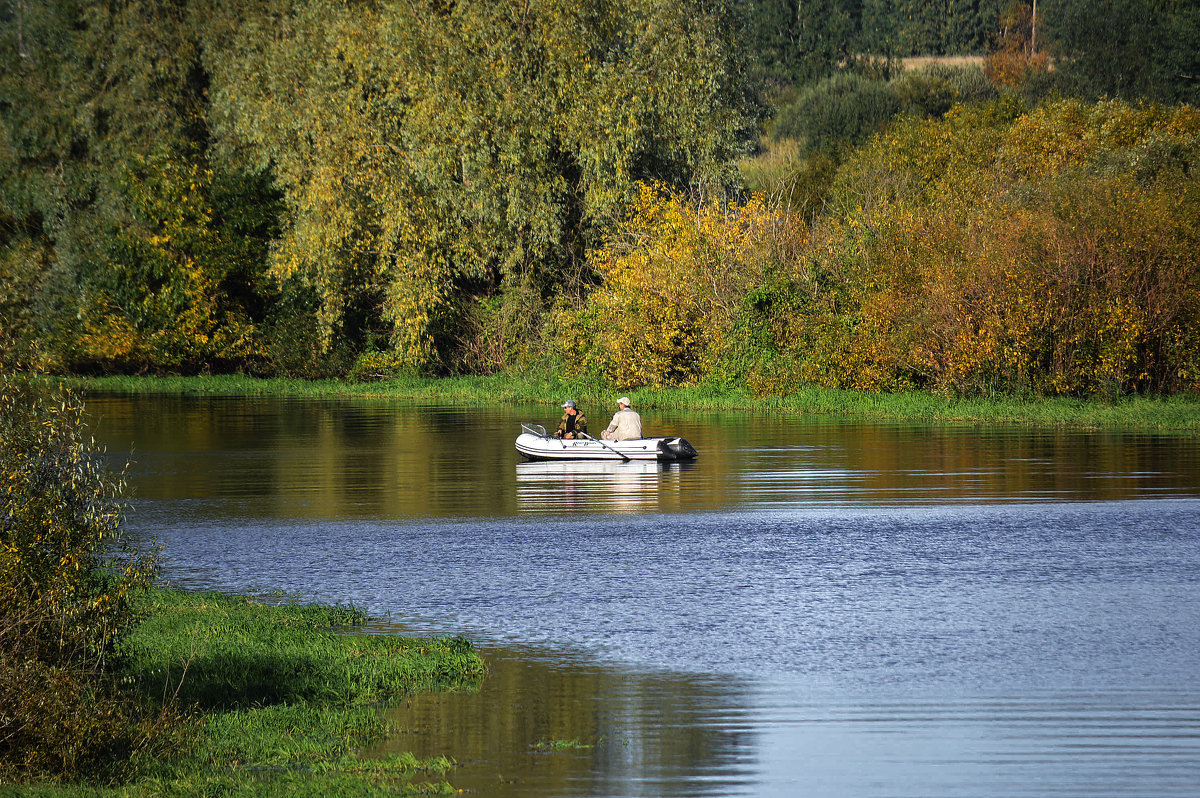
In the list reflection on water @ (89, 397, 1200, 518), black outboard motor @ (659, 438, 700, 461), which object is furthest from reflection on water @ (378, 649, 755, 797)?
black outboard motor @ (659, 438, 700, 461)

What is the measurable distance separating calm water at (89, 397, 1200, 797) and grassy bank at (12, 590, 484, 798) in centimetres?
46

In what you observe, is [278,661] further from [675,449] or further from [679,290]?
[679,290]

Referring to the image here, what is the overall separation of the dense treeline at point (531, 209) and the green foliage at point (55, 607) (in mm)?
29872

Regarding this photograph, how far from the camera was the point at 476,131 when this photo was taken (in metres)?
45.4

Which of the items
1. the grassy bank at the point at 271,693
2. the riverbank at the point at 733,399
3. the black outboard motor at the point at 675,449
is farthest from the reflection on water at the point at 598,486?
the riverbank at the point at 733,399

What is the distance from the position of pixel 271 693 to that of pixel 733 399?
31039 mm

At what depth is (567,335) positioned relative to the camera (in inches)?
1827

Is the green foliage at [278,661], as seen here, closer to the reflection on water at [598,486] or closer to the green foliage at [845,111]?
the reflection on water at [598,486]

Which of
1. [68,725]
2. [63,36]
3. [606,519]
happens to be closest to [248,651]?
[68,725]

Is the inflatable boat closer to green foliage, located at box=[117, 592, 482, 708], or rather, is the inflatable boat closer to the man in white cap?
the man in white cap

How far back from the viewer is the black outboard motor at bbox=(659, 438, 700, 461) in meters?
27.5

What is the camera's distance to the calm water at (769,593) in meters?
9.76

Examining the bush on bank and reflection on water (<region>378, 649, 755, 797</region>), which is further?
reflection on water (<region>378, 649, 755, 797</region>)

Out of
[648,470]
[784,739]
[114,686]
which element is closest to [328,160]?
[648,470]
